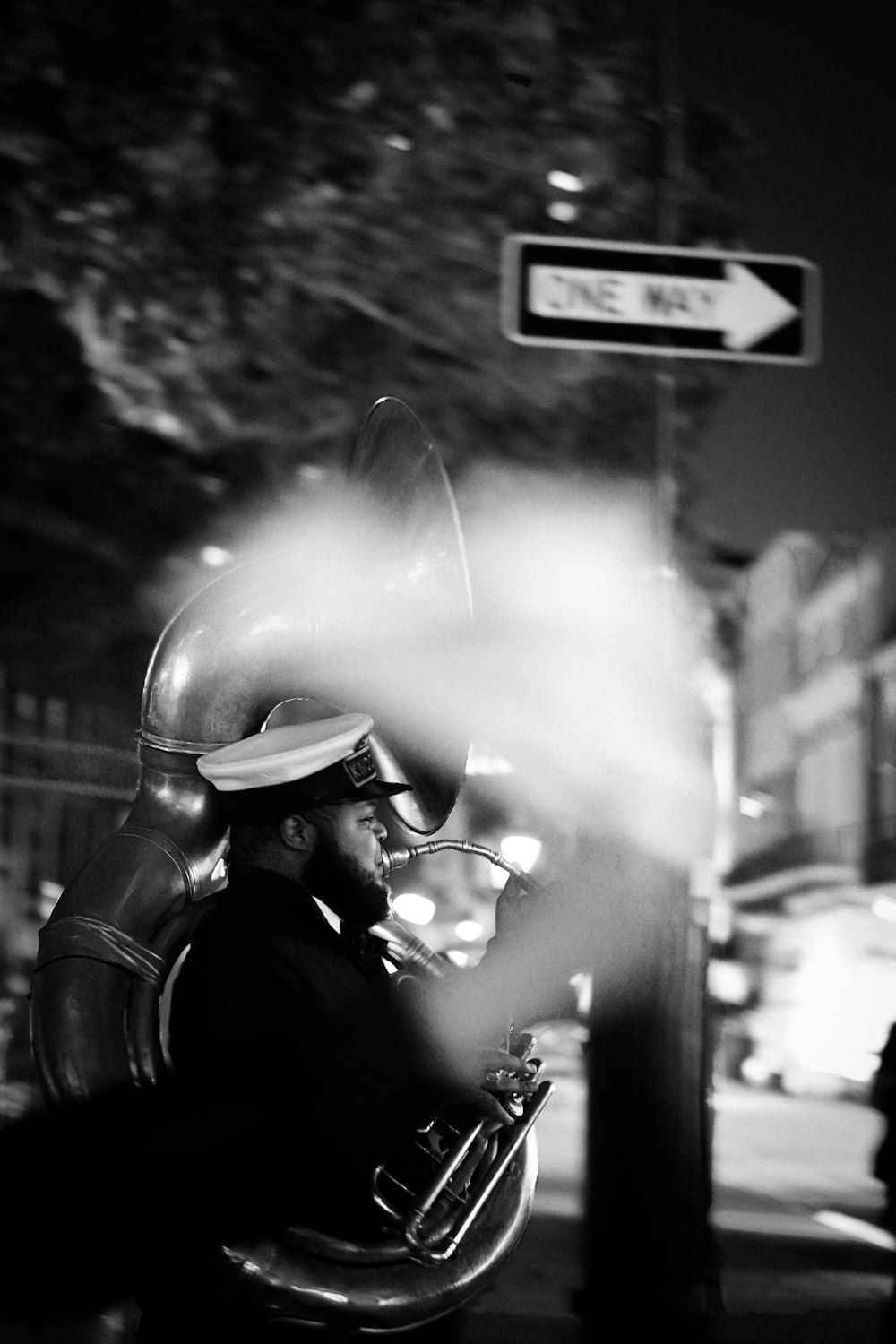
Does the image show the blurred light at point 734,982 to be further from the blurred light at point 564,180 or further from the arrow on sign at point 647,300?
the arrow on sign at point 647,300

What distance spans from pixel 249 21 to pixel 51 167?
45.2 inches

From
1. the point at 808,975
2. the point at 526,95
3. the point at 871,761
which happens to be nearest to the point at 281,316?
the point at 526,95

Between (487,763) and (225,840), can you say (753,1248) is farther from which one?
(225,840)

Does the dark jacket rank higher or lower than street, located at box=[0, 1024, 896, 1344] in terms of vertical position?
higher

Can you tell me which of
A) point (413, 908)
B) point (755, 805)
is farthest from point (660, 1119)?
point (755, 805)

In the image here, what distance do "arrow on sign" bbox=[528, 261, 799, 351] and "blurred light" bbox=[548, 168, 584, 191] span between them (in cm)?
363

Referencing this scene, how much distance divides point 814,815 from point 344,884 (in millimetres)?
24358

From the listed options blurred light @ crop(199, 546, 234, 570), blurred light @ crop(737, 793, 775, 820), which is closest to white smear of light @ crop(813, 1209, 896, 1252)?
blurred light @ crop(199, 546, 234, 570)

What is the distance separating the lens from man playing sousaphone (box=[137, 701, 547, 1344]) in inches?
87.4

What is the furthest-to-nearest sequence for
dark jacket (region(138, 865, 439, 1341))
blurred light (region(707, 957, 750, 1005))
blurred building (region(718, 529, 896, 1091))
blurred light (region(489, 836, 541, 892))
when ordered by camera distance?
blurred light (region(707, 957, 750, 1005))
blurred building (region(718, 529, 896, 1091))
blurred light (region(489, 836, 541, 892))
dark jacket (region(138, 865, 439, 1341))

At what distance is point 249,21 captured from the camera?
6289mm

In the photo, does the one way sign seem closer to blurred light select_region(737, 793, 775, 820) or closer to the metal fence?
the metal fence

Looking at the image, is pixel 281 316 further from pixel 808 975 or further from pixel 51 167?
pixel 808 975

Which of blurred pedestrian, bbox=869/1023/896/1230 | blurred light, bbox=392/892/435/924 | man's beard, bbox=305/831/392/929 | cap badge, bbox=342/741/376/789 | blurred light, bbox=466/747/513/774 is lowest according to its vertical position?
blurred pedestrian, bbox=869/1023/896/1230
